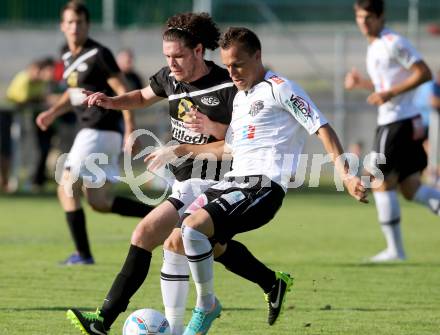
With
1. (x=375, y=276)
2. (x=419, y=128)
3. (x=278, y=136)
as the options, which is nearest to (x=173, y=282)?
(x=278, y=136)

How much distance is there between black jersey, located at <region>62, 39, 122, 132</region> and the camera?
10359mm

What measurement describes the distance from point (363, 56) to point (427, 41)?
148 cm

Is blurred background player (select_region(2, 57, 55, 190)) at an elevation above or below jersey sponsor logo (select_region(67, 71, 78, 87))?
below

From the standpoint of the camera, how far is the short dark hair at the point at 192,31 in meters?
7.08

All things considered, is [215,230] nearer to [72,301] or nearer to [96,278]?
[72,301]

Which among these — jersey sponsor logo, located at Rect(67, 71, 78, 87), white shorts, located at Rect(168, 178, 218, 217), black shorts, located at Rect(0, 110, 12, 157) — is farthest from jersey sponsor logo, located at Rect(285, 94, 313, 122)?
black shorts, located at Rect(0, 110, 12, 157)

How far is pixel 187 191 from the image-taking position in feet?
23.8

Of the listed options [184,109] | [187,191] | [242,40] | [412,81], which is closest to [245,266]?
[187,191]

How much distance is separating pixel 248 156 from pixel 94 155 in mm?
3908

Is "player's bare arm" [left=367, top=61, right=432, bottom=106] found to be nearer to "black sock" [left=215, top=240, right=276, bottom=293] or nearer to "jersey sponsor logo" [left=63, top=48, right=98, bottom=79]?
"jersey sponsor logo" [left=63, top=48, right=98, bottom=79]

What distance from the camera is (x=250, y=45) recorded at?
6.80 metres

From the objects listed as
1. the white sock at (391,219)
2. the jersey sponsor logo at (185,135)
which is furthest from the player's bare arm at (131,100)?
the white sock at (391,219)

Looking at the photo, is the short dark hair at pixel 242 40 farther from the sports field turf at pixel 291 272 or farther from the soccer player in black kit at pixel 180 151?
the sports field turf at pixel 291 272

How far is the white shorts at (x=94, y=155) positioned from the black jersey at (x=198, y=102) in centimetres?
311
